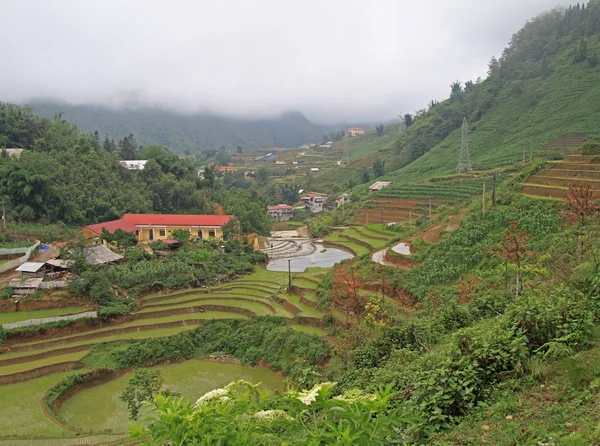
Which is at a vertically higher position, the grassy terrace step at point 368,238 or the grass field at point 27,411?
the grassy terrace step at point 368,238

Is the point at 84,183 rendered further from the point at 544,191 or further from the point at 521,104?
the point at 521,104

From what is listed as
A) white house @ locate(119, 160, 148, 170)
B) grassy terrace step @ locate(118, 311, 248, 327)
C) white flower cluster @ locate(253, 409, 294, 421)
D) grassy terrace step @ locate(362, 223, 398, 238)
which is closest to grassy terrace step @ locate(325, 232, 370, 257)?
grassy terrace step @ locate(362, 223, 398, 238)

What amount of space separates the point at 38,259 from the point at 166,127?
408ft

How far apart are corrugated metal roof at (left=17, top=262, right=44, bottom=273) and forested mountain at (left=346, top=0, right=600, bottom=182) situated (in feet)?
111

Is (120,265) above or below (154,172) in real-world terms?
below

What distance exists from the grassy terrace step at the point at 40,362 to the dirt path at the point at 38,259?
223 inches

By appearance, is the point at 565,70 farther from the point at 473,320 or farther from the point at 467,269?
the point at 473,320

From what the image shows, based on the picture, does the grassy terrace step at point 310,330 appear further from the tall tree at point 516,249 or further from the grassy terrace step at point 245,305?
the tall tree at point 516,249

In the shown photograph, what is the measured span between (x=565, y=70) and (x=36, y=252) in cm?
5397

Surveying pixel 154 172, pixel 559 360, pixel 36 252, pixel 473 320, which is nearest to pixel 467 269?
pixel 473 320

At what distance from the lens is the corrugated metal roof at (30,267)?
21013 mm

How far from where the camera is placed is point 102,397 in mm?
15195

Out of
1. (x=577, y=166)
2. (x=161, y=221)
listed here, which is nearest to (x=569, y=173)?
(x=577, y=166)

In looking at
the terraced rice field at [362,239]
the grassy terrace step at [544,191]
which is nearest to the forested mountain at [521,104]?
the terraced rice field at [362,239]
